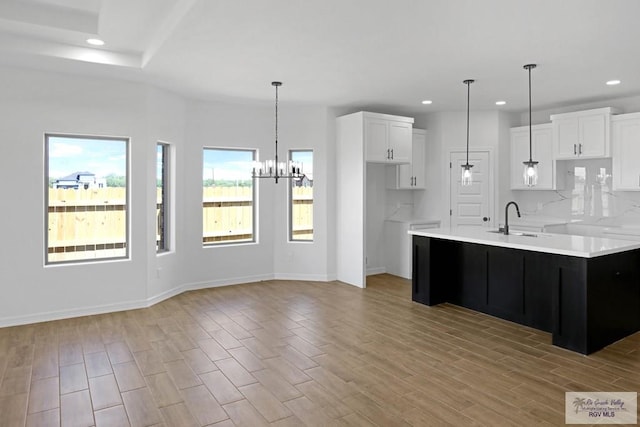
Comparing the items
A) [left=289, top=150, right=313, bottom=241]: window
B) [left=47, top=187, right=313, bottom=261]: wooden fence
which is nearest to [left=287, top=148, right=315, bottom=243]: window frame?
[left=289, top=150, right=313, bottom=241]: window

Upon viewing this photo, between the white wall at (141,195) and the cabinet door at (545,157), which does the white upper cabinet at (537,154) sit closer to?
the cabinet door at (545,157)

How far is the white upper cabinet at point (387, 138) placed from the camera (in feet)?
20.9

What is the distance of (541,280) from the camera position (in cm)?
429

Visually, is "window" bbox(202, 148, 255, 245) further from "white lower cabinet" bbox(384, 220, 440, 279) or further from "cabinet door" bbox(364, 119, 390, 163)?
"white lower cabinet" bbox(384, 220, 440, 279)

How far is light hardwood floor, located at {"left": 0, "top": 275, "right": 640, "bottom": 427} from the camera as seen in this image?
2.79 meters

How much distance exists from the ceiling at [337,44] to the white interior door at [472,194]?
153 centimetres

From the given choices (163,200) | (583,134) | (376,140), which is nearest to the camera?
(163,200)

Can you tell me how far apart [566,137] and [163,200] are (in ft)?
19.9

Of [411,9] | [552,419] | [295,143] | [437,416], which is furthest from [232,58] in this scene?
[552,419]

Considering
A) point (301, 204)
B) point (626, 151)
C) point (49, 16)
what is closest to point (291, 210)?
point (301, 204)

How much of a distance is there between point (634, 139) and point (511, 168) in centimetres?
179

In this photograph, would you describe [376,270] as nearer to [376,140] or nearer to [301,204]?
[301,204]

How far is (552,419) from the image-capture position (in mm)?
2684

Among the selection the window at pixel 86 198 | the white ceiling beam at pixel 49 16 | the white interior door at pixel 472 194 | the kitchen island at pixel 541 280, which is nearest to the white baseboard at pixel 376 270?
the white interior door at pixel 472 194
